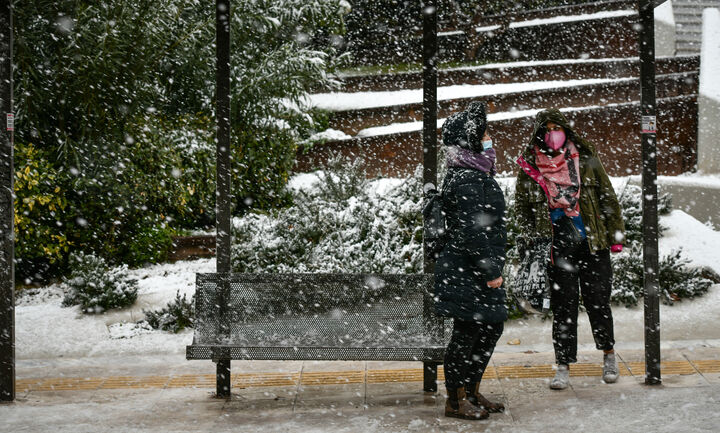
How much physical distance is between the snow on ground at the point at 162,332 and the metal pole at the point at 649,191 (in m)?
1.25

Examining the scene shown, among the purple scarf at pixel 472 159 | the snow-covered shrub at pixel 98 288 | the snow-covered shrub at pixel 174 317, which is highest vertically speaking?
the purple scarf at pixel 472 159

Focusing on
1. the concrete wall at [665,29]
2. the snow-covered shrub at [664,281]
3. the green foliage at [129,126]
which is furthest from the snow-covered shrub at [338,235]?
the concrete wall at [665,29]

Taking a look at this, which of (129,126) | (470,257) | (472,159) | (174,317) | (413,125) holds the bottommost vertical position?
(174,317)

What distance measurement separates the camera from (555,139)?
4863 millimetres

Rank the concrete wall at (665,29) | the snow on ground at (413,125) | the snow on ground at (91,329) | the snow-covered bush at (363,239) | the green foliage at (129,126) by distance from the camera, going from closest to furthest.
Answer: the snow on ground at (91,329) < the snow-covered bush at (363,239) < the green foliage at (129,126) < the snow on ground at (413,125) < the concrete wall at (665,29)

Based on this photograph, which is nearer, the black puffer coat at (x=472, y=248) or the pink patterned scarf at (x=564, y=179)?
the black puffer coat at (x=472, y=248)

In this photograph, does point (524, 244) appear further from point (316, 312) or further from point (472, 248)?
point (316, 312)

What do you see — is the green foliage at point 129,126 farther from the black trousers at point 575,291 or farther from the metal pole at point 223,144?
the black trousers at point 575,291

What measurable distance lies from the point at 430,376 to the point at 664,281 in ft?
10.5

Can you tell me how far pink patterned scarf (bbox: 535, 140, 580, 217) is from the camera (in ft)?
15.8

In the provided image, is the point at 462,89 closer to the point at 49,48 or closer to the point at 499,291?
the point at 49,48

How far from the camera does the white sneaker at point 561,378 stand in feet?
16.3

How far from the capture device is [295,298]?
4.98 m

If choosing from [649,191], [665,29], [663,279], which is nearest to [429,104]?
[649,191]
